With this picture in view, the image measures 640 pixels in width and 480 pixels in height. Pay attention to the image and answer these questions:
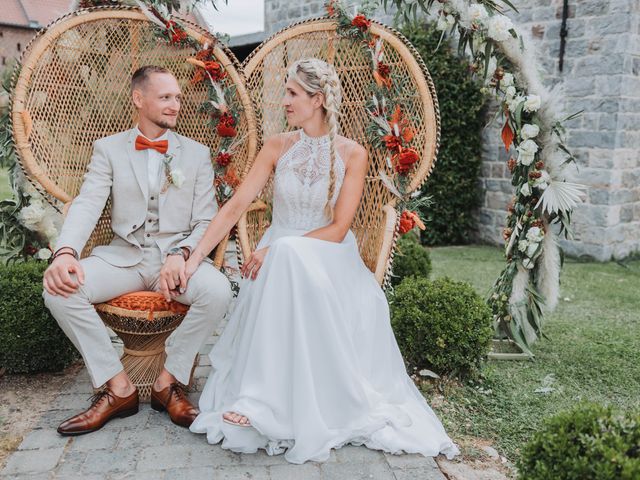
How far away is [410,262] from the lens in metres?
5.11

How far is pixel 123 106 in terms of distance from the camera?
12.0 ft

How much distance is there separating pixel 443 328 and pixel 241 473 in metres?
1.37

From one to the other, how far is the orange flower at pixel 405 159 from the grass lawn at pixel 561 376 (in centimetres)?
120

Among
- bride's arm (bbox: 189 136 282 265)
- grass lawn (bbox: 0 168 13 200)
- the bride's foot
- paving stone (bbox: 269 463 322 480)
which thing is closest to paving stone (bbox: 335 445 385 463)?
paving stone (bbox: 269 463 322 480)

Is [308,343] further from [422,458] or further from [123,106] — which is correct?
[123,106]

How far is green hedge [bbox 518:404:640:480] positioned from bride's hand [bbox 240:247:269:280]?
63.7 inches

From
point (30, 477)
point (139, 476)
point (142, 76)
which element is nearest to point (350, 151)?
point (142, 76)

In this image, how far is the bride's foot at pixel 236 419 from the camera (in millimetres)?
2686

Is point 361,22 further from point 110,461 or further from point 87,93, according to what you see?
point 110,461

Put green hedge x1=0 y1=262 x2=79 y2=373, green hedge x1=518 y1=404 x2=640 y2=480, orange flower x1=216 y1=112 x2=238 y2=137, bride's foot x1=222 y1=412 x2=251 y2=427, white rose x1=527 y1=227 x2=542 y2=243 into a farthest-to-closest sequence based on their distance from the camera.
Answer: white rose x1=527 y1=227 x2=542 y2=243 → orange flower x1=216 y1=112 x2=238 y2=137 → green hedge x1=0 y1=262 x2=79 y2=373 → bride's foot x1=222 y1=412 x2=251 y2=427 → green hedge x1=518 y1=404 x2=640 y2=480

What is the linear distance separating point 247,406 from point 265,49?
81.2 inches

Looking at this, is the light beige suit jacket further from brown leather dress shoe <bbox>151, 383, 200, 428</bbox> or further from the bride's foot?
the bride's foot

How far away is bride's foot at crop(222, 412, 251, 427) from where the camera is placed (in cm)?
269

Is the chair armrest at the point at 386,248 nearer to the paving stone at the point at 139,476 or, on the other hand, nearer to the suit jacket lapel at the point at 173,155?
the suit jacket lapel at the point at 173,155
